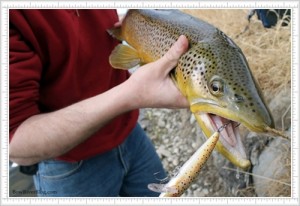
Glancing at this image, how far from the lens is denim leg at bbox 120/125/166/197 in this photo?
64.7 inches

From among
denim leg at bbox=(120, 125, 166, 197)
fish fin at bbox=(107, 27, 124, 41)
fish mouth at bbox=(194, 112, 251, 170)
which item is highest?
fish fin at bbox=(107, 27, 124, 41)

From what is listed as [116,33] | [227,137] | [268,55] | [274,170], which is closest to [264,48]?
[268,55]

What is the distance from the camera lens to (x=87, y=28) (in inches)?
56.0

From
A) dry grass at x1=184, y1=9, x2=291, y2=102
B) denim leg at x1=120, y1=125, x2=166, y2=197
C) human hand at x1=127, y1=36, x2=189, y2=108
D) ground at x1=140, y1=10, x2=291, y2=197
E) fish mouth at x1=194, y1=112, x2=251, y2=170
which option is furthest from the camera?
dry grass at x1=184, y1=9, x2=291, y2=102

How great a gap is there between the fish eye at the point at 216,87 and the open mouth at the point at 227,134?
0.06 meters

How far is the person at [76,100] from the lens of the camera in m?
1.19

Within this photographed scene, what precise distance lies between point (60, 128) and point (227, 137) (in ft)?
1.78

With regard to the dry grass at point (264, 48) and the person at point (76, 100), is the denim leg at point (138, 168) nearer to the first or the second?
the person at point (76, 100)

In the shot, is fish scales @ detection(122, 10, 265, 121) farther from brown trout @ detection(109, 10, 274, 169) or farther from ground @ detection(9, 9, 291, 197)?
ground @ detection(9, 9, 291, 197)

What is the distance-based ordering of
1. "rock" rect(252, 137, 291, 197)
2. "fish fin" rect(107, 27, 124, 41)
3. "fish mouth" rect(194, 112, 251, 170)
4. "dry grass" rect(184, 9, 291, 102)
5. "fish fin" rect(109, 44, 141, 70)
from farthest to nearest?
"dry grass" rect(184, 9, 291, 102) < "rock" rect(252, 137, 291, 197) < "fish fin" rect(107, 27, 124, 41) < "fish fin" rect(109, 44, 141, 70) < "fish mouth" rect(194, 112, 251, 170)

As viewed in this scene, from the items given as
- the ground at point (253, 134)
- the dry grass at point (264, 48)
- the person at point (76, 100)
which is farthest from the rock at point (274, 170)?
the person at point (76, 100)

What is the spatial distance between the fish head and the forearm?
8.0 inches

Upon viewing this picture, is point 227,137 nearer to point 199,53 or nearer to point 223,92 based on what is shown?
point 223,92

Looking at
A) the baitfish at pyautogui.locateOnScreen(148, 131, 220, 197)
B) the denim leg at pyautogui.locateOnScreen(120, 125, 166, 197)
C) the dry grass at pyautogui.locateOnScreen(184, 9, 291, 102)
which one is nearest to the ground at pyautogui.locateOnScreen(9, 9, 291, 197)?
the dry grass at pyautogui.locateOnScreen(184, 9, 291, 102)
